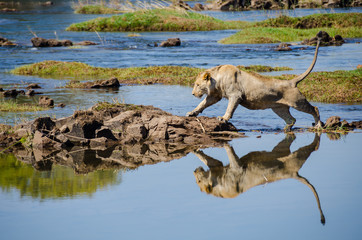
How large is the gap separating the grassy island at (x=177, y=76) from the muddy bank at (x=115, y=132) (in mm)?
6479

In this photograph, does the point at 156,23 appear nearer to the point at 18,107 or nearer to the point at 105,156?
the point at 18,107

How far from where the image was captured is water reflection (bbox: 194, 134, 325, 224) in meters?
9.20

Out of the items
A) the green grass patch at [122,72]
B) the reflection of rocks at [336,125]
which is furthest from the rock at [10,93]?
the reflection of rocks at [336,125]

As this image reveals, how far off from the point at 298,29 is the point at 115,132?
33367mm

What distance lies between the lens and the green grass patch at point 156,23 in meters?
56.0

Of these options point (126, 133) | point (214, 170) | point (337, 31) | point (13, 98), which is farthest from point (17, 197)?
point (337, 31)

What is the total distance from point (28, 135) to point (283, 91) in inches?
232

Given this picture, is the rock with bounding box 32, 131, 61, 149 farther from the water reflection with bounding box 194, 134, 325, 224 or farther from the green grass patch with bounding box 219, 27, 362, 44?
the green grass patch with bounding box 219, 27, 362, 44

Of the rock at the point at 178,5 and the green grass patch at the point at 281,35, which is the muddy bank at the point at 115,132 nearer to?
the rock at the point at 178,5

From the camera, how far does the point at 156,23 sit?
56.6 metres

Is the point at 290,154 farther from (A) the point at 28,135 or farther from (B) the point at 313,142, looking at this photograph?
(A) the point at 28,135

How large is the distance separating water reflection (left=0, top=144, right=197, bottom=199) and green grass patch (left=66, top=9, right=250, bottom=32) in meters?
44.6

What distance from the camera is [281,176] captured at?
9.70m

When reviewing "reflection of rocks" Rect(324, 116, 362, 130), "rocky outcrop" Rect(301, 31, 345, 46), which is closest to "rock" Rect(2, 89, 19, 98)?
"reflection of rocks" Rect(324, 116, 362, 130)
